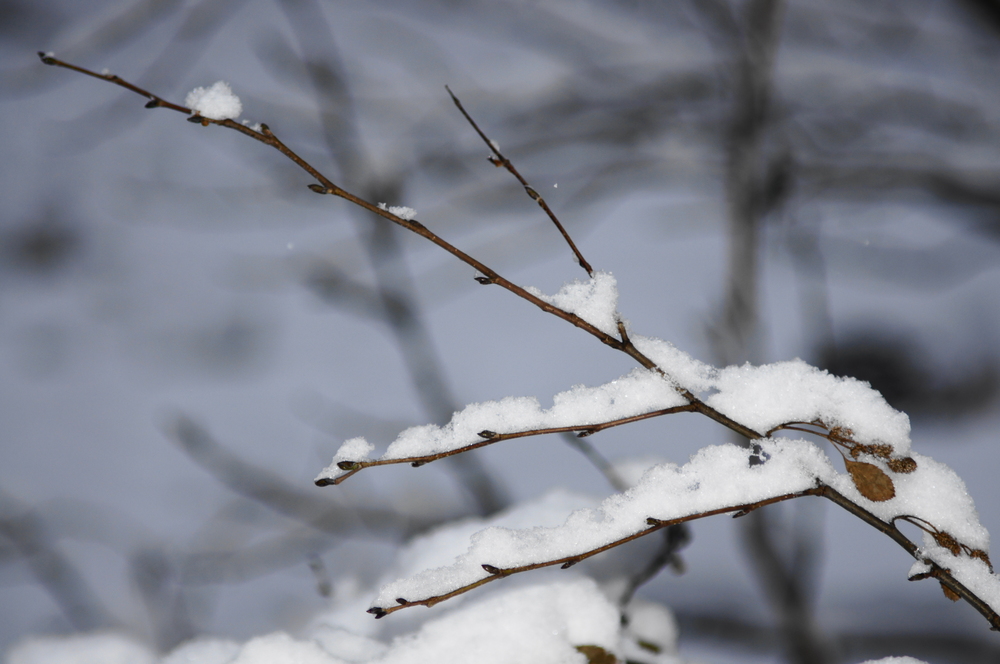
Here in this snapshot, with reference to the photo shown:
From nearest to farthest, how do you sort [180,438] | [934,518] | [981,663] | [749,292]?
[934,518], [981,663], [749,292], [180,438]

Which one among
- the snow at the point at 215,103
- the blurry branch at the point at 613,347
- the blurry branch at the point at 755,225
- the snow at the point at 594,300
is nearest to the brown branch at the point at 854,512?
the blurry branch at the point at 613,347

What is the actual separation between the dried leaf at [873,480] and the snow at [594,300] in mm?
228

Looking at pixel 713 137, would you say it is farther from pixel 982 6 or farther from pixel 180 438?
pixel 180 438

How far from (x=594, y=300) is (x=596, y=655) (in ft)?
1.37

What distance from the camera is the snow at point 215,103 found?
38cm

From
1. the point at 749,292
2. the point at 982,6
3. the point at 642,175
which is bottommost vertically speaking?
the point at 749,292

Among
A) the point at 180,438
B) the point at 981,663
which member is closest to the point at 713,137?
the point at 981,663

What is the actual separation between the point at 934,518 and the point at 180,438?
180 centimetres

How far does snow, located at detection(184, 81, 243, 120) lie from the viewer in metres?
0.38

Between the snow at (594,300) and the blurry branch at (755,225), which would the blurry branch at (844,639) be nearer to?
the blurry branch at (755,225)

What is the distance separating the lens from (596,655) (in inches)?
22.4

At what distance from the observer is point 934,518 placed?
0.42 meters

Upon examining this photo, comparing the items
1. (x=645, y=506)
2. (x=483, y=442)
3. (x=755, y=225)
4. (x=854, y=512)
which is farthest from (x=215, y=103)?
(x=755, y=225)

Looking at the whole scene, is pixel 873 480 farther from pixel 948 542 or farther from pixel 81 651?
pixel 81 651
